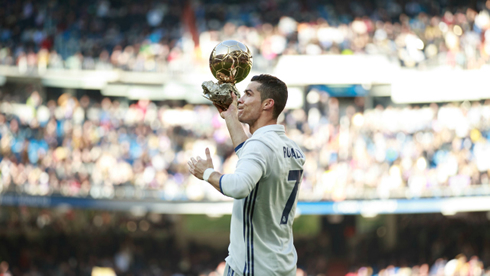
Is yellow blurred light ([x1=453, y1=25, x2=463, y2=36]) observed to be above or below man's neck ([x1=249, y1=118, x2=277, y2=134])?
above

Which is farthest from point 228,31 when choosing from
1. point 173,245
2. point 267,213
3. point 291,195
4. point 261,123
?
point 267,213

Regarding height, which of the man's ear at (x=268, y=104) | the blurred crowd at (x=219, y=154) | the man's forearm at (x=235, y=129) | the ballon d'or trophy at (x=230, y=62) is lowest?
the blurred crowd at (x=219, y=154)

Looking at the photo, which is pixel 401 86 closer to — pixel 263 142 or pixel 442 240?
pixel 442 240

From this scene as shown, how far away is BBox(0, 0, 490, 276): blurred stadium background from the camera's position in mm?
14617

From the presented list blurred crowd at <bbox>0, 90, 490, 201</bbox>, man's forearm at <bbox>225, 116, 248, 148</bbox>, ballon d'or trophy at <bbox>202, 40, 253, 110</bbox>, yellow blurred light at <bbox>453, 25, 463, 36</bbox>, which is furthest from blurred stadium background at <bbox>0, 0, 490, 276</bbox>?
man's forearm at <bbox>225, 116, 248, 148</bbox>

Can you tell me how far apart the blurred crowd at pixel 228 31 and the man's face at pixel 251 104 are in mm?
13801

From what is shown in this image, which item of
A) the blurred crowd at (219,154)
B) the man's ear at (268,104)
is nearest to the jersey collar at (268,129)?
the man's ear at (268,104)

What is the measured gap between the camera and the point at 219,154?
15.6m

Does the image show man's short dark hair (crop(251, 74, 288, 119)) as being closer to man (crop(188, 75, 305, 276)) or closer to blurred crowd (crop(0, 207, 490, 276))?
man (crop(188, 75, 305, 276))

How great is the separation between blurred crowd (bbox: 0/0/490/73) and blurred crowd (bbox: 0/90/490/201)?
185 cm

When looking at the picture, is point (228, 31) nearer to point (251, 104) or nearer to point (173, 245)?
point (173, 245)

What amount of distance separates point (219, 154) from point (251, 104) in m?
12.5

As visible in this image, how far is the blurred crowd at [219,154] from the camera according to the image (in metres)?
14.5

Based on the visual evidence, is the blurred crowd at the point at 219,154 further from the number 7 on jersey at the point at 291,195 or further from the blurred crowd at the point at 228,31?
the number 7 on jersey at the point at 291,195
